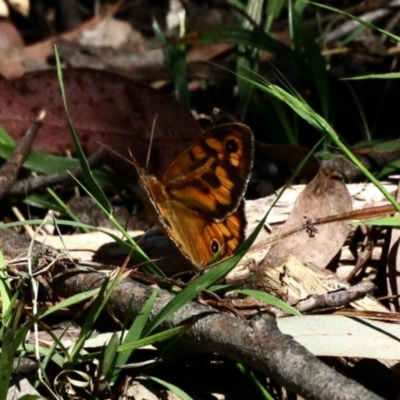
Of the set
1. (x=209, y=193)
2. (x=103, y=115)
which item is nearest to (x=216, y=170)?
(x=209, y=193)

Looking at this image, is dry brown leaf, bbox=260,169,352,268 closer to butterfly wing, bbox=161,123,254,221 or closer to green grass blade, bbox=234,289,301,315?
butterfly wing, bbox=161,123,254,221

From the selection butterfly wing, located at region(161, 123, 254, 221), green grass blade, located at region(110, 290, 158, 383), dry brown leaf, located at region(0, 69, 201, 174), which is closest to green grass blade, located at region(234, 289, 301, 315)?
green grass blade, located at region(110, 290, 158, 383)

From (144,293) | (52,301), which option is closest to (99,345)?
(144,293)

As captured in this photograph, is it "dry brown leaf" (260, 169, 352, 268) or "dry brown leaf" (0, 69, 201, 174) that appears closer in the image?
"dry brown leaf" (260, 169, 352, 268)

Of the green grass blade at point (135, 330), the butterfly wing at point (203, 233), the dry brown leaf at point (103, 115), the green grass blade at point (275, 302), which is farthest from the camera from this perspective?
the dry brown leaf at point (103, 115)

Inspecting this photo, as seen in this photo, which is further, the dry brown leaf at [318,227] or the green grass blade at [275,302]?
the dry brown leaf at [318,227]

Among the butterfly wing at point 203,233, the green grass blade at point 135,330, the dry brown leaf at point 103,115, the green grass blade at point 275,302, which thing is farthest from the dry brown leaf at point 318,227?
the dry brown leaf at point 103,115

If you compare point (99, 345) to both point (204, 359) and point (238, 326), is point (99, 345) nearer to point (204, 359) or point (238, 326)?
point (204, 359)

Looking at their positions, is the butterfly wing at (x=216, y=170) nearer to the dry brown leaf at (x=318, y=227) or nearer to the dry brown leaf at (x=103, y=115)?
the dry brown leaf at (x=318, y=227)

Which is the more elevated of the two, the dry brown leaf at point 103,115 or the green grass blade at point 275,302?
the dry brown leaf at point 103,115
